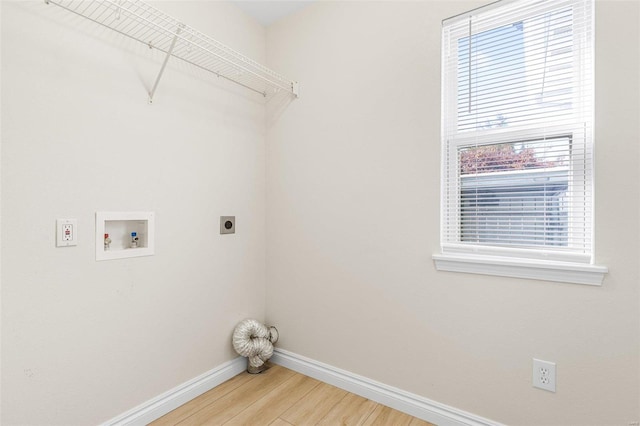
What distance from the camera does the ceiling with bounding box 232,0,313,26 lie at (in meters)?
2.02

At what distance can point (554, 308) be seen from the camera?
51.0 inches

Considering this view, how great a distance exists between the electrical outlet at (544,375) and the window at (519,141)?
0.37 meters

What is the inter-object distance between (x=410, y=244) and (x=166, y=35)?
1.64 m

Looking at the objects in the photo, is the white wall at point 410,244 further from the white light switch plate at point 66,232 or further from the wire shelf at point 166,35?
the white light switch plate at point 66,232

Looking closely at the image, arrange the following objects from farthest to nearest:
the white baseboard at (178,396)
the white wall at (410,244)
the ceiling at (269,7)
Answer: the ceiling at (269,7), the white baseboard at (178,396), the white wall at (410,244)

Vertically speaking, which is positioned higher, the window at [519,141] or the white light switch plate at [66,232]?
the window at [519,141]

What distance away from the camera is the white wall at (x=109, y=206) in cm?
120

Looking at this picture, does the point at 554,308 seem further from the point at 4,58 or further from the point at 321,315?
the point at 4,58

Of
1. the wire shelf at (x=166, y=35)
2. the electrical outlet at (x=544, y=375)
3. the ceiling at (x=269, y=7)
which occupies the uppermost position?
the ceiling at (x=269, y=7)

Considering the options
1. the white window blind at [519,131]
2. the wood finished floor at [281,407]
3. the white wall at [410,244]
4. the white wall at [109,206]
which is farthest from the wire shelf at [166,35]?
the wood finished floor at [281,407]

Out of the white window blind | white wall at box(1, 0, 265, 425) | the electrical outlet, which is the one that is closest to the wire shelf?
white wall at box(1, 0, 265, 425)

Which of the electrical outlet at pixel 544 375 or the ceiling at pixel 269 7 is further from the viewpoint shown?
the ceiling at pixel 269 7

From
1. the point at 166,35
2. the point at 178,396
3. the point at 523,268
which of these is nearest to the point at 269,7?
the point at 166,35

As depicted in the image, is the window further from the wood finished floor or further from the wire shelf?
the wire shelf
